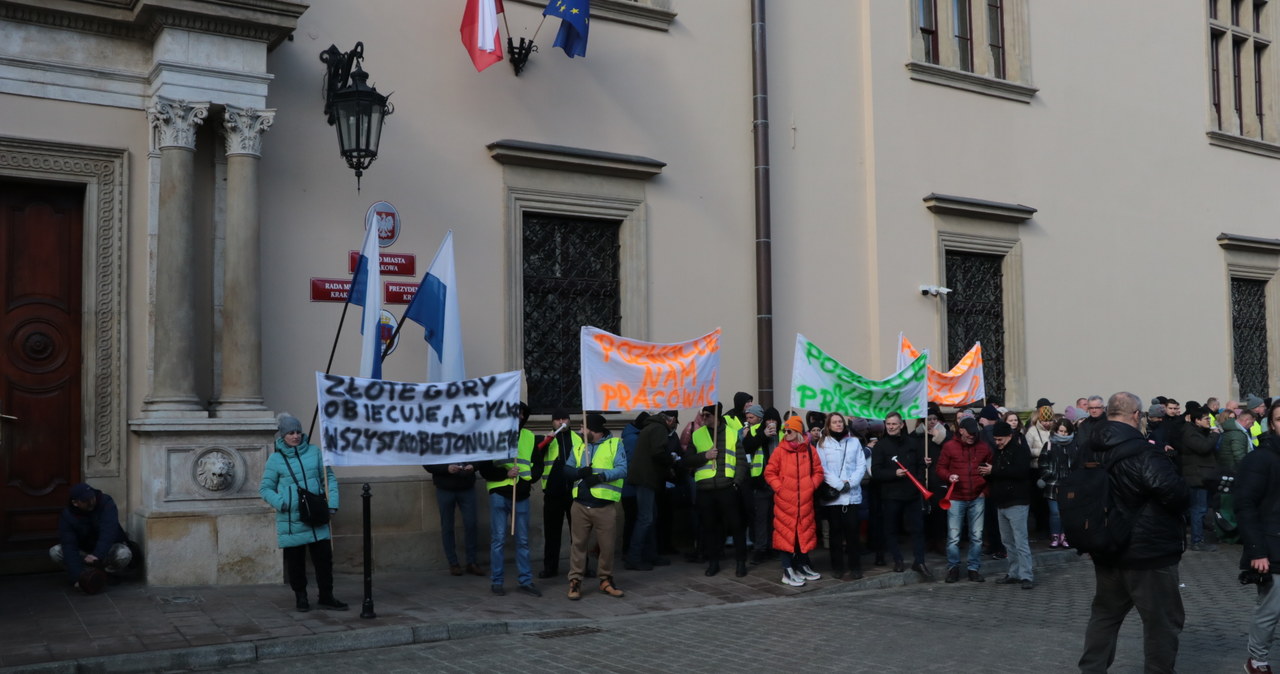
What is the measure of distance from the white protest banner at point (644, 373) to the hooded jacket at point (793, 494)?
3.08 feet

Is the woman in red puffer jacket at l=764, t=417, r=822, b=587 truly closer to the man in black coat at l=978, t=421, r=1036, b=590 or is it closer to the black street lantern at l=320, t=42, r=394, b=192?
the man in black coat at l=978, t=421, r=1036, b=590

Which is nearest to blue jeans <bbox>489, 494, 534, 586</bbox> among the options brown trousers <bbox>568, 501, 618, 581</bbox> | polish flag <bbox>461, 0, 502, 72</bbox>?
brown trousers <bbox>568, 501, 618, 581</bbox>

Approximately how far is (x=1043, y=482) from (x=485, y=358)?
6869 millimetres

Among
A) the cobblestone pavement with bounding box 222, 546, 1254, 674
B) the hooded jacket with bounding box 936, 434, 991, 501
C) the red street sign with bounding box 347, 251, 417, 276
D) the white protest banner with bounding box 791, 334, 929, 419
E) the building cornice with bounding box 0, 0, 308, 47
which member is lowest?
the cobblestone pavement with bounding box 222, 546, 1254, 674

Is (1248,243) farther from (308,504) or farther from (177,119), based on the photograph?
(177,119)

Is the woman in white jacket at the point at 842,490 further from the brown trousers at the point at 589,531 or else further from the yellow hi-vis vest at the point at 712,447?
the brown trousers at the point at 589,531

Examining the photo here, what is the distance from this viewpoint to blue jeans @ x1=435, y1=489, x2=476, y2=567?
38.7ft

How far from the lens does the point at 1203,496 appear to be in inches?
616

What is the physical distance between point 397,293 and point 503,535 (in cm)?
283

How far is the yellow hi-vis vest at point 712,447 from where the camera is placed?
12312mm

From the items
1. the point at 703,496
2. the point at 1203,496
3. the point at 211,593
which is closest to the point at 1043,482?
the point at 1203,496

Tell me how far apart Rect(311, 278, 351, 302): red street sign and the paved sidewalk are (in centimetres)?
269

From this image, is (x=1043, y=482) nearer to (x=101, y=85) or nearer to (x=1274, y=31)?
(x=101, y=85)

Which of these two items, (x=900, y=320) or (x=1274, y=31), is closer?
(x=900, y=320)
